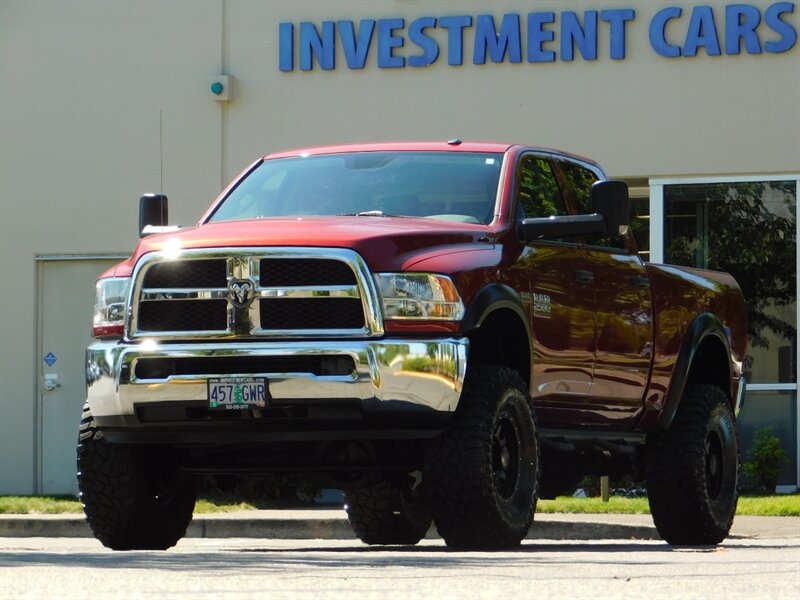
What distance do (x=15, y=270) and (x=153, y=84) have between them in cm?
256

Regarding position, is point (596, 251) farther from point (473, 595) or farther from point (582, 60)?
point (582, 60)

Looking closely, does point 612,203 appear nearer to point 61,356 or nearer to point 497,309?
point 497,309

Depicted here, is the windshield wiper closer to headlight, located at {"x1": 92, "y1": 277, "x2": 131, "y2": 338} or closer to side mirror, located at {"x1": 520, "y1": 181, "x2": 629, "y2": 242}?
side mirror, located at {"x1": 520, "y1": 181, "x2": 629, "y2": 242}

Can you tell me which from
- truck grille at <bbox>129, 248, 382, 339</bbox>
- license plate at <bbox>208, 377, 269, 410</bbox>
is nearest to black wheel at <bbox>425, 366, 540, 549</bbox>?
truck grille at <bbox>129, 248, 382, 339</bbox>

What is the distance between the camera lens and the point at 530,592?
237 inches

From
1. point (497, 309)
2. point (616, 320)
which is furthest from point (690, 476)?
point (497, 309)

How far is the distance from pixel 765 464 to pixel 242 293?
1105 centimetres

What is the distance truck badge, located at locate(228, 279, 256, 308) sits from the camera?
27.2ft

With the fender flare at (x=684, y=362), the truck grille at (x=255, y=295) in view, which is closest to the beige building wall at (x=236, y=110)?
the fender flare at (x=684, y=362)

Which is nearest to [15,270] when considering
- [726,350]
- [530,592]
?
[726,350]

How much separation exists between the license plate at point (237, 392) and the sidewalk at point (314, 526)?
633 centimetres

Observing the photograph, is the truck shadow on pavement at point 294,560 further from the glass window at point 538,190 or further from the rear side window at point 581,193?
the rear side window at point 581,193

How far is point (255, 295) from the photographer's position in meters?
8.27

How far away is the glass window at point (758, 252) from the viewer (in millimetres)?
18969
